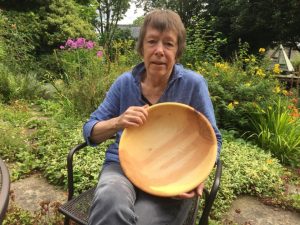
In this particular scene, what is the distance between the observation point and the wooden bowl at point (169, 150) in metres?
1.77

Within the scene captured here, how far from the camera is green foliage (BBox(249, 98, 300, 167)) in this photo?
14.3ft

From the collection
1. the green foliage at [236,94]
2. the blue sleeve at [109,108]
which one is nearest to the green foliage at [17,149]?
the blue sleeve at [109,108]

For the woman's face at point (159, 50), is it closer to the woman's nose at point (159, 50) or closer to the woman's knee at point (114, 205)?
the woman's nose at point (159, 50)

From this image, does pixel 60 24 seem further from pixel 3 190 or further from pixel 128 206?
pixel 3 190

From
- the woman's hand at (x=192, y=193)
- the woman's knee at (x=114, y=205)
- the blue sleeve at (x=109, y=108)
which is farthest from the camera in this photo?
the blue sleeve at (x=109, y=108)

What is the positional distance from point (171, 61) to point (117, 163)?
1.99ft

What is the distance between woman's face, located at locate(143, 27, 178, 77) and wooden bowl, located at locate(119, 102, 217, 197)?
9.4 inches

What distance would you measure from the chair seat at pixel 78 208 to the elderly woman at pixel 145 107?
0.69 feet

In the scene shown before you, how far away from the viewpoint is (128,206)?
1.58m

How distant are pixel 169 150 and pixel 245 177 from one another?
166 centimetres

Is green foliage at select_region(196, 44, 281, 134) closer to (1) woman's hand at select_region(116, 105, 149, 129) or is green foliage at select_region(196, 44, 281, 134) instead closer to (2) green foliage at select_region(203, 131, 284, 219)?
(2) green foliage at select_region(203, 131, 284, 219)

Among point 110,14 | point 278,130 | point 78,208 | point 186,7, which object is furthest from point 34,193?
point 110,14

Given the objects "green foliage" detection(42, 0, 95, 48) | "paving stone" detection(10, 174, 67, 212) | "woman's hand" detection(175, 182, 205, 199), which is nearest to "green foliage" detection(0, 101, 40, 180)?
"paving stone" detection(10, 174, 67, 212)

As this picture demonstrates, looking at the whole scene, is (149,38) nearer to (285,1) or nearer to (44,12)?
(44,12)
